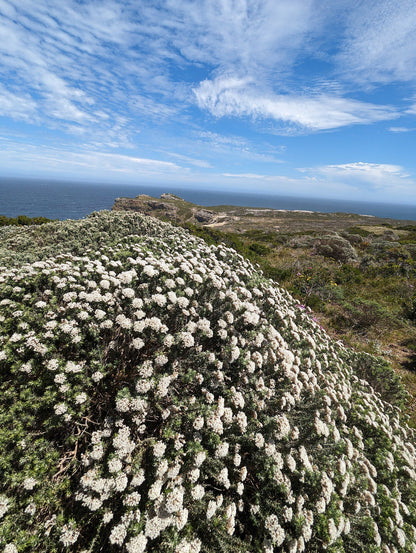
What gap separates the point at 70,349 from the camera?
3879 millimetres

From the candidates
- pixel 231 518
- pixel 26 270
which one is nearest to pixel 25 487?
pixel 231 518

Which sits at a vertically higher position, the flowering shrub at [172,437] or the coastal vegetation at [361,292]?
the flowering shrub at [172,437]

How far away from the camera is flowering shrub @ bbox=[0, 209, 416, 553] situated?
273 centimetres

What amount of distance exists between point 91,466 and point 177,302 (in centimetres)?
267

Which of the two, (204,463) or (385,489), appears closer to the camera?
(204,463)

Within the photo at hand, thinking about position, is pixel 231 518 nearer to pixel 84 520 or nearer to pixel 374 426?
pixel 84 520

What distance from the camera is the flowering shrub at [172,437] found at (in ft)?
8.95

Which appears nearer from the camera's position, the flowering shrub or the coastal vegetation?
the flowering shrub

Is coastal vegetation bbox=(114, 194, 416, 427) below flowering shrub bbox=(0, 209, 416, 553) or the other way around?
below

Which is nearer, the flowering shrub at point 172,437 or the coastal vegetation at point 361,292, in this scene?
the flowering shrub at point 172,437

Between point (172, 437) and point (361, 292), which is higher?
point (172, 437)

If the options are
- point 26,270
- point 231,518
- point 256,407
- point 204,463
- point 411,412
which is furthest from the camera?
point 411,412

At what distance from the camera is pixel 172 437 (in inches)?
122

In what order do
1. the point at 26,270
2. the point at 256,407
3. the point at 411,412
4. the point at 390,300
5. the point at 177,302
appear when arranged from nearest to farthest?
the point at 256,407 < the point at 177,302 < the point at 26,270 < the point at 411,412 < the point at 390,300
